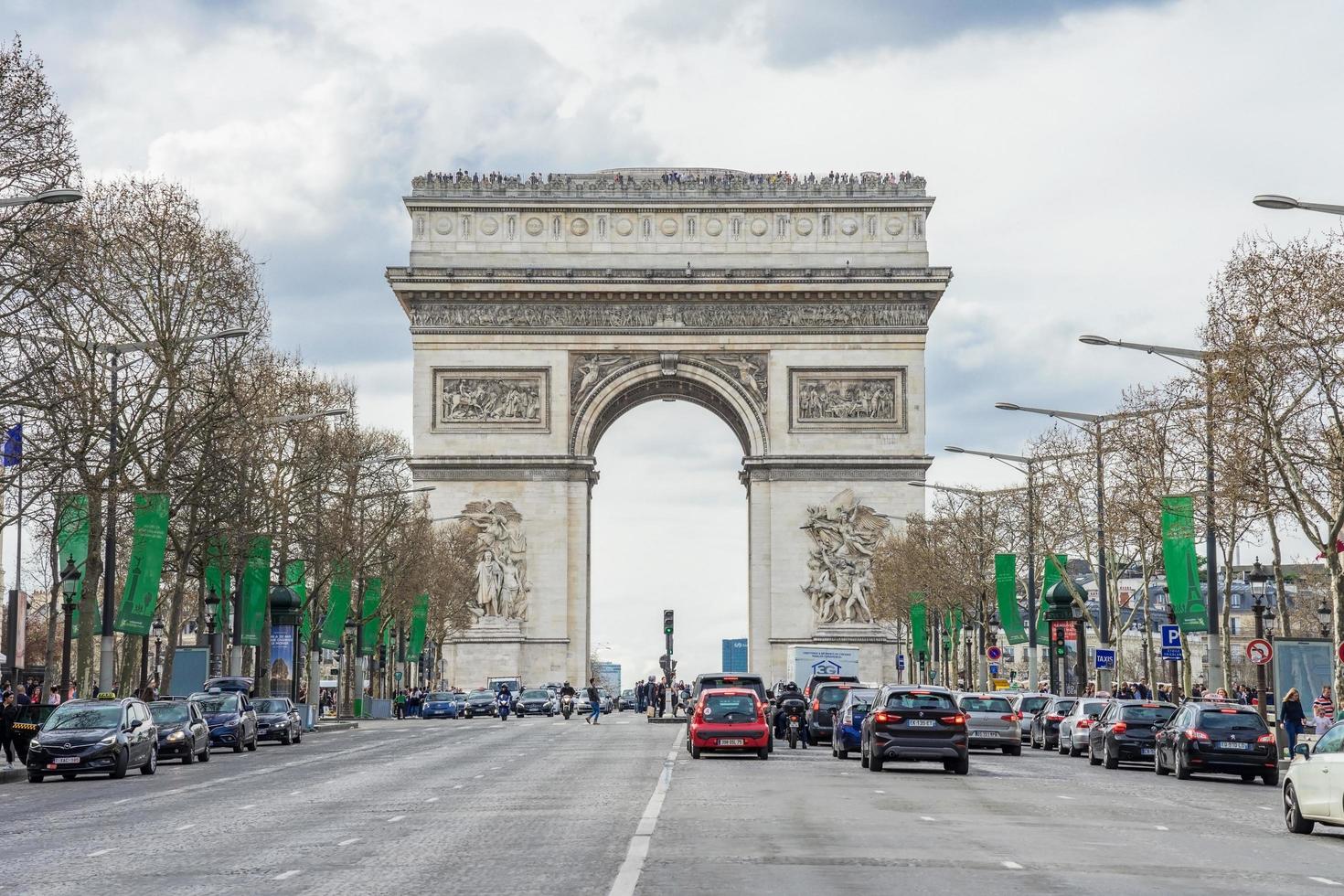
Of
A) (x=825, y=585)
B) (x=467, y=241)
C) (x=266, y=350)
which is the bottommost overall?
(x=825, y=585)

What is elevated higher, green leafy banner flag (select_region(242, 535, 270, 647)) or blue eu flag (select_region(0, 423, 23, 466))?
blue eu flag (select_region(0, 423, 23, 466))

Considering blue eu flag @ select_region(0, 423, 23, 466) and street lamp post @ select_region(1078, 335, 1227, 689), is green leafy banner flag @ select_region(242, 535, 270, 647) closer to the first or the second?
blue eu flag @ select_region(0, 423, 23, 466)

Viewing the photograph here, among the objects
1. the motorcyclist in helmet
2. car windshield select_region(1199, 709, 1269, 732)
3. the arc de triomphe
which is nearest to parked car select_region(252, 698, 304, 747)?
the motorcyclist in helmet

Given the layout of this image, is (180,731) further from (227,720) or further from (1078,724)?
(1078,724)

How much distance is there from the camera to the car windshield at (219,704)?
4938cm

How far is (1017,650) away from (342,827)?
157 m

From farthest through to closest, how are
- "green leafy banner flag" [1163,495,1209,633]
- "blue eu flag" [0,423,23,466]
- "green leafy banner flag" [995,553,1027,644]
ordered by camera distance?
"green leafy banner flag" [995,553,1027,644], "green leafy banner flag" [1163,495,1209,633], "blue eu flag" [0,423,23,466]

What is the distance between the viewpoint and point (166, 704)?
144 feet

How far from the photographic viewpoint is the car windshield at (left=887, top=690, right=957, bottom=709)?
35.1 meters

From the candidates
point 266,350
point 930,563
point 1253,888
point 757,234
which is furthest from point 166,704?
point 757,234

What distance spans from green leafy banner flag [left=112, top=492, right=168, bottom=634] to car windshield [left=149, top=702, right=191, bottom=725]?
3873 millimetres

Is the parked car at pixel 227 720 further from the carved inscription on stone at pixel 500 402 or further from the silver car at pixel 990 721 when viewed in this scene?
the carved inscription on stone at pixel 500 402

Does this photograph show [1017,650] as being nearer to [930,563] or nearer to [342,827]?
[930,563]

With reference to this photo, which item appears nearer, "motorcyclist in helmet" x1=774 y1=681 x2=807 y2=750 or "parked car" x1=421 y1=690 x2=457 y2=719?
"motorcyclist in helmet" x1=774 y1=681 x2=807 y2=750
